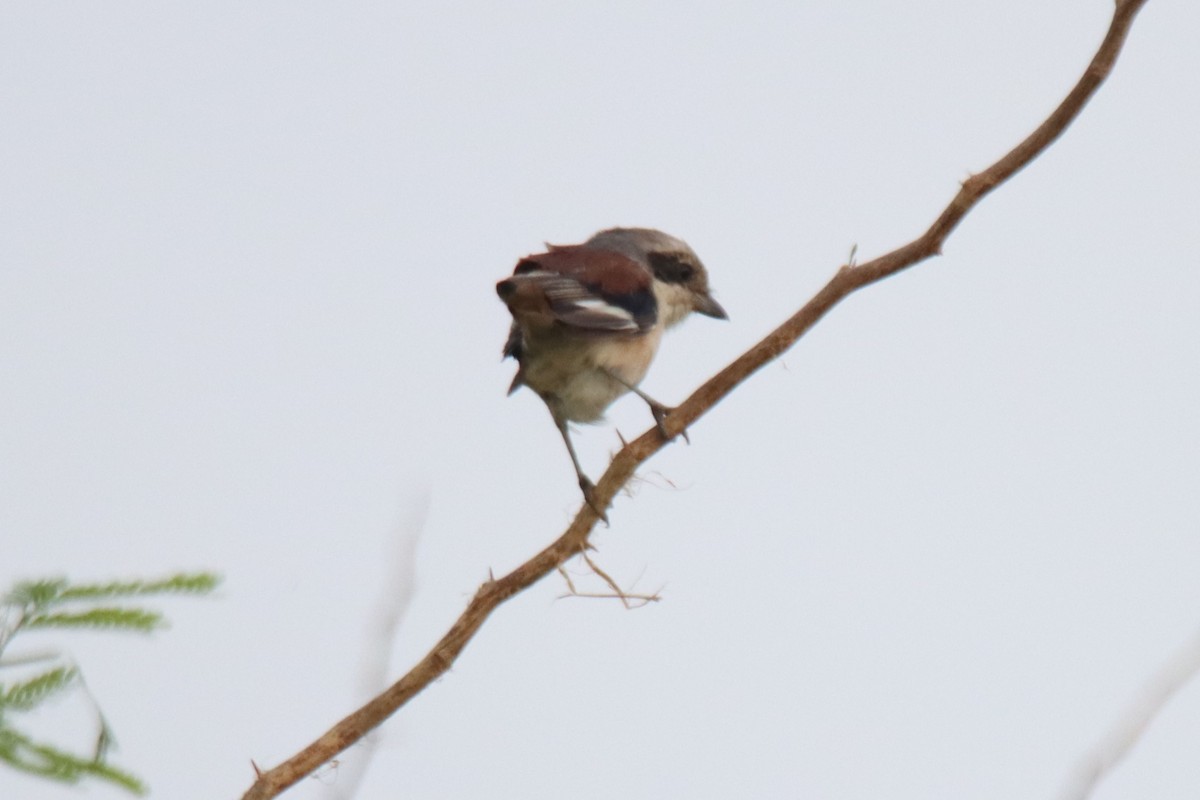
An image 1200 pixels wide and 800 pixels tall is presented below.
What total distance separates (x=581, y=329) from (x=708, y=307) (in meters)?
1.40

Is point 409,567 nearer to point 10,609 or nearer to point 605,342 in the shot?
point 10,609

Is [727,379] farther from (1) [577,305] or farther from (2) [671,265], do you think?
(2) [671,265]

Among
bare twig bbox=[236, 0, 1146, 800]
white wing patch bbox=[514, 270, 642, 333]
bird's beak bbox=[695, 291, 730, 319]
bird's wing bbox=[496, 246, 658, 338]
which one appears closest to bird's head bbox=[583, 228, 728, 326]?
bird's beak bbox=[695, 291, 730, 319]

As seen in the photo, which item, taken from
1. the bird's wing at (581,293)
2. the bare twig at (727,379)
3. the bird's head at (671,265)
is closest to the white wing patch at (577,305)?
the bird's wing at (581,293)

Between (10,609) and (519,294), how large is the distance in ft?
10.2

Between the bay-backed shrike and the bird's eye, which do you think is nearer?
the bay-backed shrike

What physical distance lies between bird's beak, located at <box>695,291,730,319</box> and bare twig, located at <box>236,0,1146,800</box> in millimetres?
3027

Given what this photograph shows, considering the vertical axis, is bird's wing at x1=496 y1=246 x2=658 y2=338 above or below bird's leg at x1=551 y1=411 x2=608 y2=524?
above

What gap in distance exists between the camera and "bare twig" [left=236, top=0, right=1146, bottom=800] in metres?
2.49

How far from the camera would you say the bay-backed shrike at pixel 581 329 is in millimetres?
5117

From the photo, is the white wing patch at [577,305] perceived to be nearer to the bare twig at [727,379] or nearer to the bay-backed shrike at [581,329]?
the bay-backed shrike at [581,329]

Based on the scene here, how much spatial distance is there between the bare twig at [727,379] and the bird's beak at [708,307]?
3.03m

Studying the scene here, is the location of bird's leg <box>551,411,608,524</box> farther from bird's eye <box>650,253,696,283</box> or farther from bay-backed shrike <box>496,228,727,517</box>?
A: bird's eye <box>650,253,696,283</box>

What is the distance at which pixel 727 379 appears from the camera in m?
3.30
